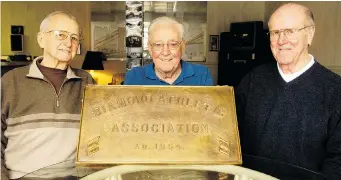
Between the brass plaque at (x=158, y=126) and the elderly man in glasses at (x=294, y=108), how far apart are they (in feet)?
0.83

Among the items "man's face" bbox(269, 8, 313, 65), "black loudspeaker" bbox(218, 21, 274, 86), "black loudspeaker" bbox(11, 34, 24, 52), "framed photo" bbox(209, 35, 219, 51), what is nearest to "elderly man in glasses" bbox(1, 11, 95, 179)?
"man's face" bbox(269, 8, 313, 65)

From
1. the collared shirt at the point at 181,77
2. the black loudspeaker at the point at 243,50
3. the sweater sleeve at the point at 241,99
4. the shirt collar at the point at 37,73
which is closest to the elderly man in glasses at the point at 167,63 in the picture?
the collared shirt at the point at 181,77

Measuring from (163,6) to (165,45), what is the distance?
5.11m

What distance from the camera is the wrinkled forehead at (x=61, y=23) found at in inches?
58.6

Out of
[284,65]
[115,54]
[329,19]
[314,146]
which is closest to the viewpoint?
[314,146]

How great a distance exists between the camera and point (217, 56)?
6656 millimetres

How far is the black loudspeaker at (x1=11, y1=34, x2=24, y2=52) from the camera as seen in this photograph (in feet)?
22.5

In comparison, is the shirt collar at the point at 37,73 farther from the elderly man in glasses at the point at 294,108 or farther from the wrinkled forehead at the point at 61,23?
the elderly man in glasses at the point at 294,108

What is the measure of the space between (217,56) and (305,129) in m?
5.35

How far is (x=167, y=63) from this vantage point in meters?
1.58

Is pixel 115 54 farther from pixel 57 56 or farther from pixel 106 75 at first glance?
pixel 57 56

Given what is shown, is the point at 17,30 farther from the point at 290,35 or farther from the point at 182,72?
the point at 290,35

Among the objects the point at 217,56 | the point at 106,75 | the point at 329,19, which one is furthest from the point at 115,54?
the point at 329,19

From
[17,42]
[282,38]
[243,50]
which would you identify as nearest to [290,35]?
[282,38]
